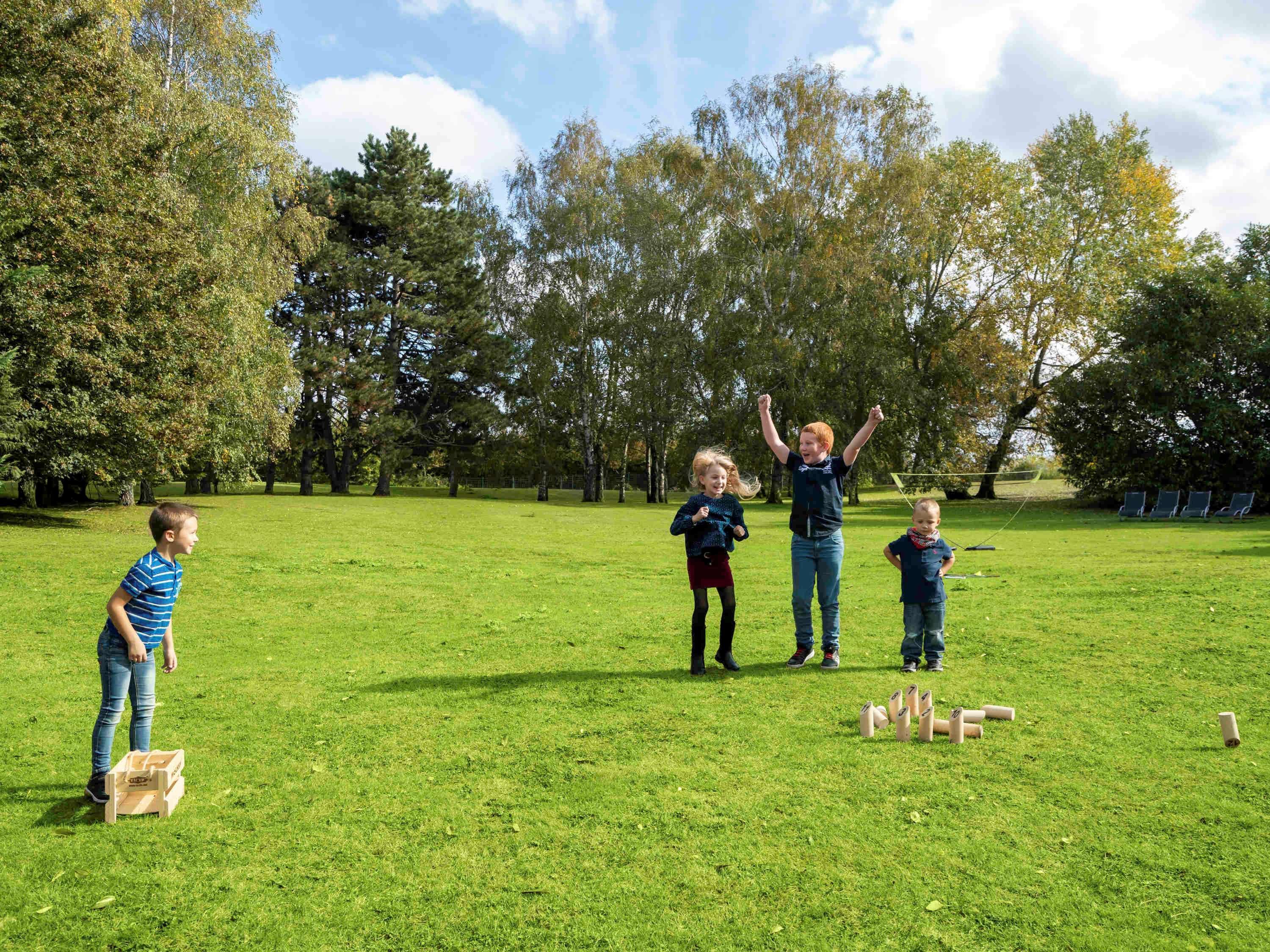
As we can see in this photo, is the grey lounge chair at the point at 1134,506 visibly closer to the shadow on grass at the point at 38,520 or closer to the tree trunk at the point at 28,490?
the shadow on grass at the point at 38,520

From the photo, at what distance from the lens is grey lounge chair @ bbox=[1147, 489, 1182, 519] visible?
32.2 m

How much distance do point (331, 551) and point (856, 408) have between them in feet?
93.2

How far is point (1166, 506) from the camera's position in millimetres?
32406

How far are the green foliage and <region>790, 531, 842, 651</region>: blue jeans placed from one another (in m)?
31.5

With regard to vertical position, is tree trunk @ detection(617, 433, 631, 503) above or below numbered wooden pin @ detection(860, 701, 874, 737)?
above

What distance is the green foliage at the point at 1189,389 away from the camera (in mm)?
33875

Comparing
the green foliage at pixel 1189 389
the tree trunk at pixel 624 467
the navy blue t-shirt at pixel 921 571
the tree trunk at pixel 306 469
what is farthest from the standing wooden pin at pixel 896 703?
the tree trunk at pixel 306 469

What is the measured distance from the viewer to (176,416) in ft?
81.6

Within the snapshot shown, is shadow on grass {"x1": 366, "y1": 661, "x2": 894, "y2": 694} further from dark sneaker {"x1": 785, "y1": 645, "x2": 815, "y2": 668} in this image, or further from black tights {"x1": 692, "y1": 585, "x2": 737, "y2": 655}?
black tights {"x1": 692, "y1": 585, "x2": 737, "y2": 655}

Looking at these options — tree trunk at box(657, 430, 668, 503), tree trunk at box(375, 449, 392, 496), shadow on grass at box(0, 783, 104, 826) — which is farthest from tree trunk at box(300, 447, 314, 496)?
shadow on grass at box(0, 783, 104, 826)

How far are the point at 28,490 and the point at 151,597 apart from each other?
2704 centimetres

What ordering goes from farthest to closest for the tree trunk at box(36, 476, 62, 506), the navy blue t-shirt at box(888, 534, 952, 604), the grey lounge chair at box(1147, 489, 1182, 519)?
1. the grey lounge chair at box(1147, 489, 1182, 519)
2. the tree trunk at box(36, 476, 62, 506)
3. the navy blue t-shirt at box(888, 534, 952, 604)

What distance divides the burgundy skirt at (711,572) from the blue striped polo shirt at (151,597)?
4.29 metres

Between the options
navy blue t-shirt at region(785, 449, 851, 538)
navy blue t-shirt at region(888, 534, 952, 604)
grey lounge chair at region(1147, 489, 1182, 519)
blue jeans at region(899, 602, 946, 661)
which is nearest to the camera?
navy blue t-shirt at region(785, 449, 851, 538)
